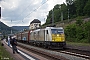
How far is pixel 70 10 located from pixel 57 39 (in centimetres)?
9751

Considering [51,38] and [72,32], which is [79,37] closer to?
[72,32]

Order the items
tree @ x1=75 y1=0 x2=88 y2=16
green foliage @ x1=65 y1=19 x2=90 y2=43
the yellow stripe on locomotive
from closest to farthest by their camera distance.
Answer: the yellow stripe on locomotive → green foliage @ x1=65 y1=19 x2=90 y2=43 → tree @ x1=75 y1=0 x2=88 y2=16

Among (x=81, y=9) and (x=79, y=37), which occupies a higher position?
(x=81, y=9)

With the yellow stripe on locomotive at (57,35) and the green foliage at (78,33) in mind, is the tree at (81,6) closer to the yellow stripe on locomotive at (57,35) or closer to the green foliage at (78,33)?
the green foliage at (78,33)

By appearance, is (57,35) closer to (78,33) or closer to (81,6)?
(78,33)

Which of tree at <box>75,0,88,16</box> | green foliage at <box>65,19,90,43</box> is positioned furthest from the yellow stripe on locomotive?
tree at <box>75,0,88,16</box>

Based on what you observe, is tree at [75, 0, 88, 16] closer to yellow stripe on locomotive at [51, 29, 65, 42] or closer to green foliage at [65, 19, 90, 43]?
green foliage at [65, 19, 90, 43]

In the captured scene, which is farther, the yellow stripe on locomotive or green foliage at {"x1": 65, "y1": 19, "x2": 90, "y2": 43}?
green foliage at {"x1": 65, "y1": 19, "x2": 90, "y2": 43}

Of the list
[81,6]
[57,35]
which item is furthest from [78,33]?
[81,6]

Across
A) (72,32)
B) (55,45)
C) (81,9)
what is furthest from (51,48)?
(81,9)

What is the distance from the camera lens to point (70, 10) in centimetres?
12888

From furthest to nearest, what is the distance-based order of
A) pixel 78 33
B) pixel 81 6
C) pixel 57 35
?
pixel 81 6
pixel 78 33
pixel 57 35

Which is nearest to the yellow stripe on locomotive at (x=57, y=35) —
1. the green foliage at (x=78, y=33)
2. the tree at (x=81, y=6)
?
the green foliage at (x=78, y=33)

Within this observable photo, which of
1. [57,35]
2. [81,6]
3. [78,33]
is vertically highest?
[81,6]
